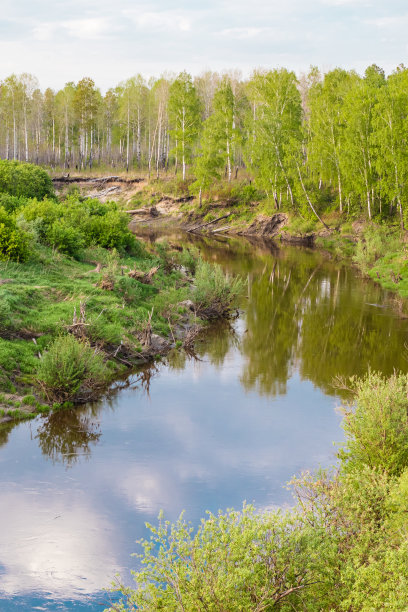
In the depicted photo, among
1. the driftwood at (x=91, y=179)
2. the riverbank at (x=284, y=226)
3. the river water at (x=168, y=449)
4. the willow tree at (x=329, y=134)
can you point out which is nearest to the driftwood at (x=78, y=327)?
the river water at (x=168, y=449)

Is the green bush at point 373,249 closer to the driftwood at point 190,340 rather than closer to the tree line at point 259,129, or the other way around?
the tree line at point 259,129

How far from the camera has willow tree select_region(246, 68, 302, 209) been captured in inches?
2154

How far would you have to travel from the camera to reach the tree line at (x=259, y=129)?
43.4 meters

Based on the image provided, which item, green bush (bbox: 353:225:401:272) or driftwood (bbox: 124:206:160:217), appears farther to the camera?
Answer: driftwood (bbox: 124:206:160:217)

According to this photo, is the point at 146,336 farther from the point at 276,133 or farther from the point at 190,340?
the point at 276,133

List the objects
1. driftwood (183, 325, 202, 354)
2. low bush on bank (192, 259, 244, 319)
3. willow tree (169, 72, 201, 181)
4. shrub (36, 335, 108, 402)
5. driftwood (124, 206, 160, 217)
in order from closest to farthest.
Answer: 1. shrub (36, 335, 108, 402)
2. driftwood (183, 325, 202, 354)
3. low bush on bank (192, 259, 244, 319)
4. willow tree (169, 72, 201, 181)
5. driftwood (124, 206, 160, 217)

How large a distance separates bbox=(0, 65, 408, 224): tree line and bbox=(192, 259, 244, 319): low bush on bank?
65.9 feet

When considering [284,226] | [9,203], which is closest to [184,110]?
[284,226]

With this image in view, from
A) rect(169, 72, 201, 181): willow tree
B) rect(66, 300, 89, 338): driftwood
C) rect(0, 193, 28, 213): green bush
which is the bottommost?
rect(66, 300, 89, 338): driftwood

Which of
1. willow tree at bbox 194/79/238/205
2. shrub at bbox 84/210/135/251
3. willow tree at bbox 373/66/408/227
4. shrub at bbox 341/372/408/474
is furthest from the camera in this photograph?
willow tree at bbox 194/79/238/205

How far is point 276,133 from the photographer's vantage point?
54812mm

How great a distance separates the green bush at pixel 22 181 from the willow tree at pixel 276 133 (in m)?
21.9

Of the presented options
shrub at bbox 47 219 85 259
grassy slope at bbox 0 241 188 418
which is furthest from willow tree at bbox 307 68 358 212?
grassy slope at bbox 0 241 188 418

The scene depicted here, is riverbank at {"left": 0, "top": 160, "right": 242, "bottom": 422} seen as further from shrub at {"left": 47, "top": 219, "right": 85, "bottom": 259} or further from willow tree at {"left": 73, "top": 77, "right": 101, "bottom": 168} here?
willow tree at {"left": 73, "top": 77, "right": 101, "bottom": 168}
